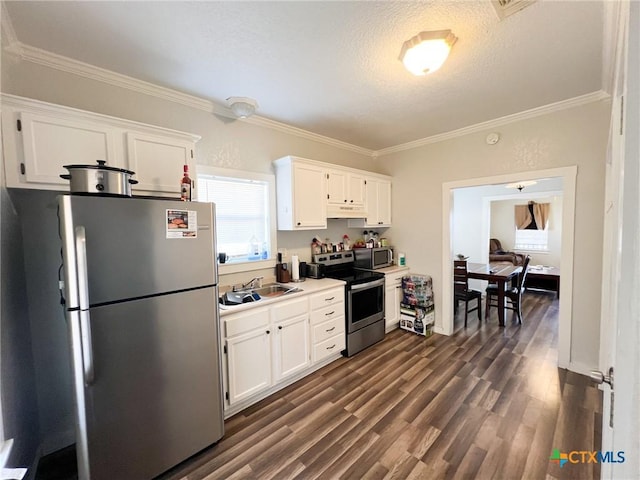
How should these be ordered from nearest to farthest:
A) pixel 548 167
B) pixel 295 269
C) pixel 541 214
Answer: pixel 548 167 < pixel 295 269 < pixel 541 214

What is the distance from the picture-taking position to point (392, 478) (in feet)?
5.29

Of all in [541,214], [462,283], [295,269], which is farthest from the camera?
[541,214]

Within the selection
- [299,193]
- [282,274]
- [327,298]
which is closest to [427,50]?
[299,193]

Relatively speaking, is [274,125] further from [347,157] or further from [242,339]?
[242,339]

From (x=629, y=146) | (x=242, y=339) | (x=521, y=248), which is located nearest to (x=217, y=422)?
(x=242, y=339)

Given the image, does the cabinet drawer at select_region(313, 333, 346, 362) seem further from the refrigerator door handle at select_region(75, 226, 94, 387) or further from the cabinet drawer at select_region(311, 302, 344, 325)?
the refrigerator door handle at select_region(75, 226, 94, 387)

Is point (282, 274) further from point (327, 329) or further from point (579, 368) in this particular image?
point (579, 368)

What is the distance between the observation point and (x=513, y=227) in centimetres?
739

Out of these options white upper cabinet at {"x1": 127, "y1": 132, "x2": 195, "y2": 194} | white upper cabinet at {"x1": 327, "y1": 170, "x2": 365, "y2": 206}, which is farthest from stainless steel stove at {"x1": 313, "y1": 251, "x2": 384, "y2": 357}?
white upper cabinet at {"x1": 127, "y1": 132, "x2": 195, "y2": 194}

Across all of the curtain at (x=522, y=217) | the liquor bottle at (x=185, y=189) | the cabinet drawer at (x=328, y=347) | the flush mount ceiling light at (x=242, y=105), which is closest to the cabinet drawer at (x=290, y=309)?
the cabinet drawer at (x=328, y=347)

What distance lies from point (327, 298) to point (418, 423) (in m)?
1.30

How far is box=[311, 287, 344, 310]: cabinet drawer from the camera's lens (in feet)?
8.81

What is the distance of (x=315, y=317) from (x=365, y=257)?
1.34 metres

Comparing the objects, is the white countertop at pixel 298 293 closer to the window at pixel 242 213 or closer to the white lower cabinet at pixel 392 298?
the window at pixel 242 213
